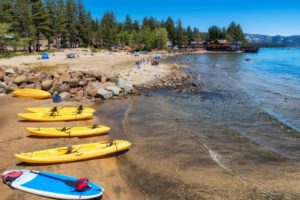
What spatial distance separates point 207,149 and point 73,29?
89.9 m

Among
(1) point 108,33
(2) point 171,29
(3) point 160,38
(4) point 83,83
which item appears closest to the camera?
(4) point 83,83

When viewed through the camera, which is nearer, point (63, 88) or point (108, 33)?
point (63, 88)

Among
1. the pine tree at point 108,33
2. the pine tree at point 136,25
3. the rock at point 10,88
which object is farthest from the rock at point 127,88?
the pine tree at point 136,25

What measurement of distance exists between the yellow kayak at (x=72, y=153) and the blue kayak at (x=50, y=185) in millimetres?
1188

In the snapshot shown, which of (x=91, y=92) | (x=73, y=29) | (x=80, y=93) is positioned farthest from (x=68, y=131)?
(x=73, y=29)

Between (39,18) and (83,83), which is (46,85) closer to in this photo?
(83,83)

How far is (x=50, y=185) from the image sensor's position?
34.4ft

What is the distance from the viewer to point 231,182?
455 inches

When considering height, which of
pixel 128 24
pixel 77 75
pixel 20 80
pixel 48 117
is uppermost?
pixel 128 24

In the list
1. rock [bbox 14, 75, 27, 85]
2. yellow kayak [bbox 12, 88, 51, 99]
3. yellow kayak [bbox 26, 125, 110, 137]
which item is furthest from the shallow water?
rock [bbox 14, 75, 27, 85]

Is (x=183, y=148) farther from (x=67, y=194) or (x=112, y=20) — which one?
(x=112, y=20)

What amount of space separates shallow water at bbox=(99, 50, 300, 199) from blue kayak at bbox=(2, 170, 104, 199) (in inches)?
80.3

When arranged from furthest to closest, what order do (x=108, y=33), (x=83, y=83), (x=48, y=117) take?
(x=108, y=33) < (x=83, y=83) < (x=48, y=117)

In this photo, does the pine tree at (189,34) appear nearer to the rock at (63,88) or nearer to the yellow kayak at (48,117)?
the rock at (63,88)
